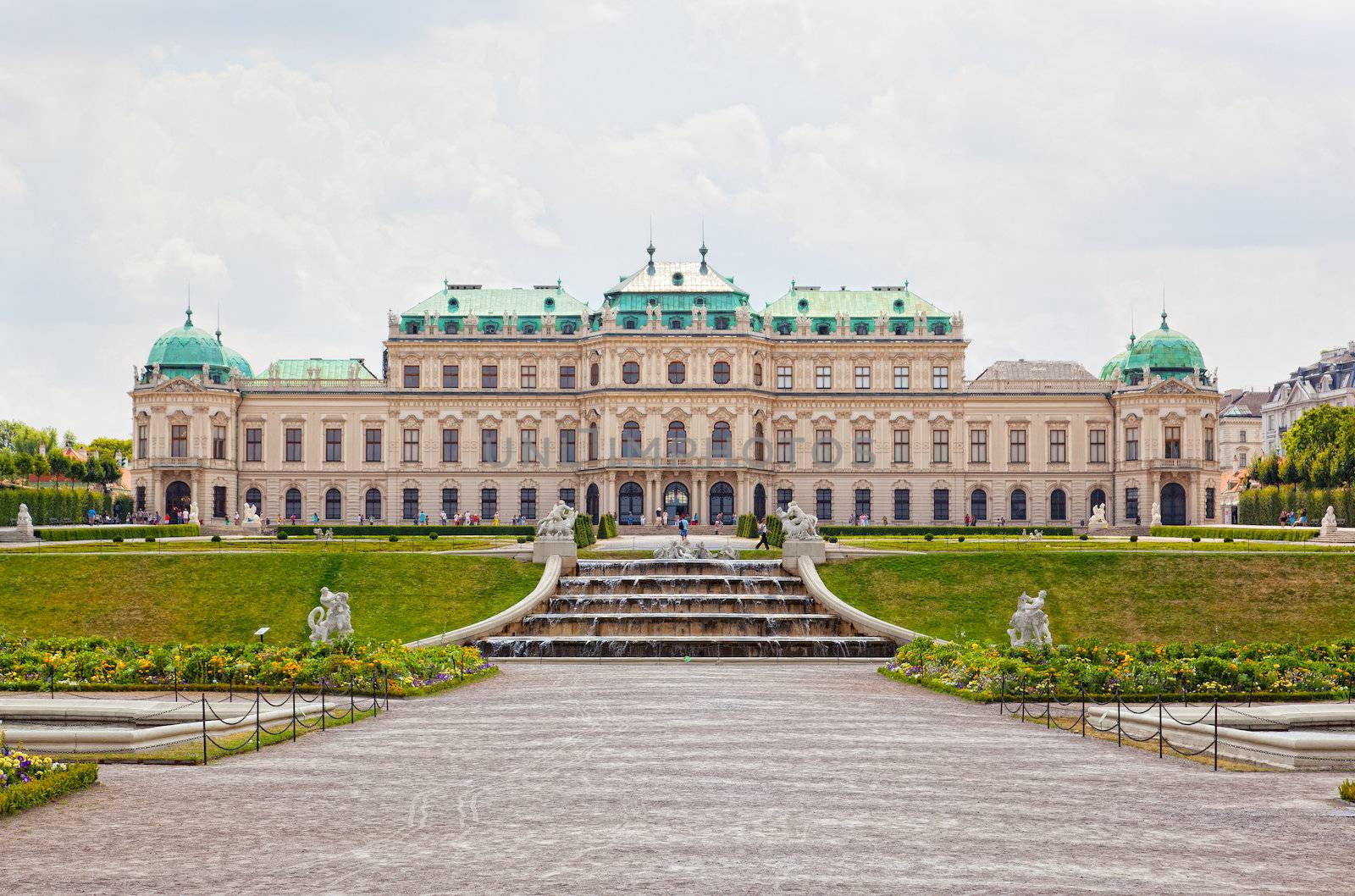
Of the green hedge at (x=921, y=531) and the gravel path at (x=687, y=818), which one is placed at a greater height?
the green hedge at (x=921, y=531)

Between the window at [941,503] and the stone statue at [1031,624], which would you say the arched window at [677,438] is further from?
the stone statue at [1031,624]

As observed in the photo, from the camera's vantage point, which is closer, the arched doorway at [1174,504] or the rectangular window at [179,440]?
the rectangular window at [179,440]

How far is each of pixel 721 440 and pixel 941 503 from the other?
15337 mm

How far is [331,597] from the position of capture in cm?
3288

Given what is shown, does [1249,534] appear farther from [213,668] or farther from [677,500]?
[213,668]

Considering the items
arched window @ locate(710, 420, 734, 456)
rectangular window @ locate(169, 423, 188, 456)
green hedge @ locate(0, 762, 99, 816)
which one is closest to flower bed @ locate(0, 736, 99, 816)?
green hedge @ locate(0, 762, 99, 816)

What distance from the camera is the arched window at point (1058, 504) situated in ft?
292

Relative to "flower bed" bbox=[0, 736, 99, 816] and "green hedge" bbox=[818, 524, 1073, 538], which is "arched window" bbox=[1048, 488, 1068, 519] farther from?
"flower bed" bbox=[0, 736, 99, 816]

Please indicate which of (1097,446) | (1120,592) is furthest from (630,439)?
(1120,592)

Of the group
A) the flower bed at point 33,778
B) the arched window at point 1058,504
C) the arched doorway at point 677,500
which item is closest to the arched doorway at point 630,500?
the arched doorway at point 677,500

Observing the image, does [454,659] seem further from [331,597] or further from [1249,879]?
[1249,879]

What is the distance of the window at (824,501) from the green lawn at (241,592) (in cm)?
4344

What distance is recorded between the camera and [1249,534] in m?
66.2

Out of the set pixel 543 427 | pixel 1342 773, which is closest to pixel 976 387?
pixel 543 427
